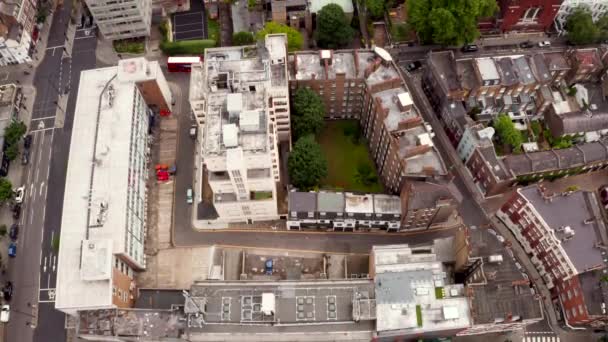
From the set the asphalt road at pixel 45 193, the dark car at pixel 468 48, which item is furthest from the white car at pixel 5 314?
the dark car at pixel 468 48

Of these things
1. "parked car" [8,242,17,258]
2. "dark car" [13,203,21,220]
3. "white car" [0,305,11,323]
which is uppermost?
"dark car" [13,203,21,220]

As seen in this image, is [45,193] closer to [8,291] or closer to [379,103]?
[8,291]

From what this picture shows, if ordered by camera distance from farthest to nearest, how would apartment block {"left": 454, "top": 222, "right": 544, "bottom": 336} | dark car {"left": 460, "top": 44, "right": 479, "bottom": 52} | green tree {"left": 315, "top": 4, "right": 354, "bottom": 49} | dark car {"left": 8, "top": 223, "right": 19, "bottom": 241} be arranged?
dark car {"left": 460, "top": 44, "right": 479, "bottom": 52}
green tree {"left": 315, "top": 4, "right": 354, "bottom": 49}
dark car {"left": 8, "top": 223, "right": 19, "bottom": 241}
apartment block {"left": 454, "top": 222, "right": 544, "bottom": 336}

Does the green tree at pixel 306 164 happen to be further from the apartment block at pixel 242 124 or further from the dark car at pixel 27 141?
the dark car at pixel 27 141

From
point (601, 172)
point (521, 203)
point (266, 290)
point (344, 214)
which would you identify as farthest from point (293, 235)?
point (601, 172)

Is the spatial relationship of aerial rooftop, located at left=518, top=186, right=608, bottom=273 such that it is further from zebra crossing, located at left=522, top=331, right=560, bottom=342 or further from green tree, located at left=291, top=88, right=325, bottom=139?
green tree, located at left=291, top=88, right=325, bottom=139

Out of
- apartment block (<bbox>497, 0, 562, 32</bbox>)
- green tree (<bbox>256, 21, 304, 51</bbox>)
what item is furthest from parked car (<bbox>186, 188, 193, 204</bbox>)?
apartment block (<bbox>497, 0, 562, 32</bbox>)

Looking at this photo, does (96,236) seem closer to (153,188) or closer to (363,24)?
(153,188)
